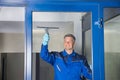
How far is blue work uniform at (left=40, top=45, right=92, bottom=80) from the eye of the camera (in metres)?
2.46

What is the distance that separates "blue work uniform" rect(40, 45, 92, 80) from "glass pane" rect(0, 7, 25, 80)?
101 cm

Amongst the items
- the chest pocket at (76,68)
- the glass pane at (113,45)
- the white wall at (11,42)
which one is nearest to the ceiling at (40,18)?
the white wall at (11,42)

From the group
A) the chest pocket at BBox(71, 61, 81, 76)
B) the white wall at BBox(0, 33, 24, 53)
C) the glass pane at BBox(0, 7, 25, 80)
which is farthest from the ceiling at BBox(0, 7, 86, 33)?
the chest pocket at BBox(71, 61, 81, 76)

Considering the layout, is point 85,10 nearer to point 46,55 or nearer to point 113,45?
point 46,55

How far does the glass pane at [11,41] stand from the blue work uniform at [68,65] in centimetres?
101

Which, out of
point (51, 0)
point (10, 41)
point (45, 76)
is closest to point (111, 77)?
point (51, 0)

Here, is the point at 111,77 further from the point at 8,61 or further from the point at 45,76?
the point at 8,61

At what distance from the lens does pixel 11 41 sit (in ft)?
13.6

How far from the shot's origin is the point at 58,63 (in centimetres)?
252

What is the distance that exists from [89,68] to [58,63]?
0.35 meters

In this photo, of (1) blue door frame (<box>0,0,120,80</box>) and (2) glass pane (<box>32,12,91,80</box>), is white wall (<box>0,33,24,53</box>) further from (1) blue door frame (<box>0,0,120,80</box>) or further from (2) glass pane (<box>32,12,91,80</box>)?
(1) blue door frame (<box>0,0,120,80</box>)

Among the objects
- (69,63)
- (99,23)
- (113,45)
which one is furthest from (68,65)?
(113,45)

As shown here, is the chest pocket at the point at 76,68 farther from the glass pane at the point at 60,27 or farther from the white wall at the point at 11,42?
the white wall at the point at 11,42

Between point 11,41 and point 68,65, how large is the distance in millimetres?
1921
